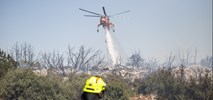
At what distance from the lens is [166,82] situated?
22641 mm

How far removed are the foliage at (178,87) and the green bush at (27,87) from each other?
790 centimetres

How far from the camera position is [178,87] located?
20.9 metres

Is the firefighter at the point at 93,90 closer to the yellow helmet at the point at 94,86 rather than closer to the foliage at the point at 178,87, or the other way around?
the yellow helmet at the point at 94,86

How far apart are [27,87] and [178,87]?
1023cm

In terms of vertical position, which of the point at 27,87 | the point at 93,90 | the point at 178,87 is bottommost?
the point at 178,87

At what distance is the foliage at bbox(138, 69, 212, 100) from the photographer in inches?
760

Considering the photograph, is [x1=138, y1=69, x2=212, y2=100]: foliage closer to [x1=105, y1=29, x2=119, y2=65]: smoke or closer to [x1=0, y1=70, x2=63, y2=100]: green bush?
[x1=0, y1=70, x2=63, y2=100]: green bush

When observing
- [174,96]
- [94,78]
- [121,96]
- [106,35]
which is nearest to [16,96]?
[121,96]

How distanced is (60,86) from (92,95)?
15.9 meters

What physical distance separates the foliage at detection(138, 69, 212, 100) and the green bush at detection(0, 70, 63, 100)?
7.90 m

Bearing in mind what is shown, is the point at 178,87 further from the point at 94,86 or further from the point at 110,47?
the point at 110,47

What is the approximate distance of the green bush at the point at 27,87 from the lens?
1711 centimetres

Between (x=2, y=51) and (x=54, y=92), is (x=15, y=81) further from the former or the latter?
(x=2, y=51)

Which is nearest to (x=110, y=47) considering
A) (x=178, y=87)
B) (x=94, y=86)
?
(x=178, y=87)
